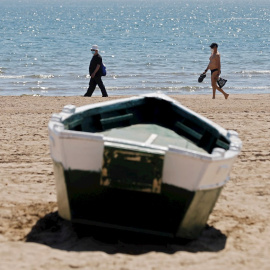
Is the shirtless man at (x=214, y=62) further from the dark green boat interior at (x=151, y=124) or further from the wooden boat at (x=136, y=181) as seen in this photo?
the wooden boat at (x=136, y=181)

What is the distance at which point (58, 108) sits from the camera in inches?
570

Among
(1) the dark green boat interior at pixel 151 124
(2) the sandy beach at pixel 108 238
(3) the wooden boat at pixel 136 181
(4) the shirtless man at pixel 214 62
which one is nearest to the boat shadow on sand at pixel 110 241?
(2) the sandy beach at pixel 108 238

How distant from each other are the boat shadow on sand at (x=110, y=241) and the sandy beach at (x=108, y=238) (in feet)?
0.03

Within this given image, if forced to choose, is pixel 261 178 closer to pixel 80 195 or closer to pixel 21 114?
pixel 80 195

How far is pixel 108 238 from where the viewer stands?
6734 mm

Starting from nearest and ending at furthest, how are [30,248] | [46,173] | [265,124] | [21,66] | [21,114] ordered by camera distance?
[30,248] → [46,173] → [265,124] → [21,114] → [21,66]

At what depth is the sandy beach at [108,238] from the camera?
6070 millimetres

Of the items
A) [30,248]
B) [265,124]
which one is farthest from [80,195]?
[265,124]

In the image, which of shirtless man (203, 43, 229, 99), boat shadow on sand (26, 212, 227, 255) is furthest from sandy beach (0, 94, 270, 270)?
shirtless man (203, 43, 229, 99)

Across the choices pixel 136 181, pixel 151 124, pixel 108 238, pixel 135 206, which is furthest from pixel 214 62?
pixel 136 181

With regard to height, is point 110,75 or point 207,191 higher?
point 207,191

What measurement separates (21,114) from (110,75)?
42.5ft

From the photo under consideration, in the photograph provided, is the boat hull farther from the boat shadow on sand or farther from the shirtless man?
the shirtless man

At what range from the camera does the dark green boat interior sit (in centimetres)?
734
